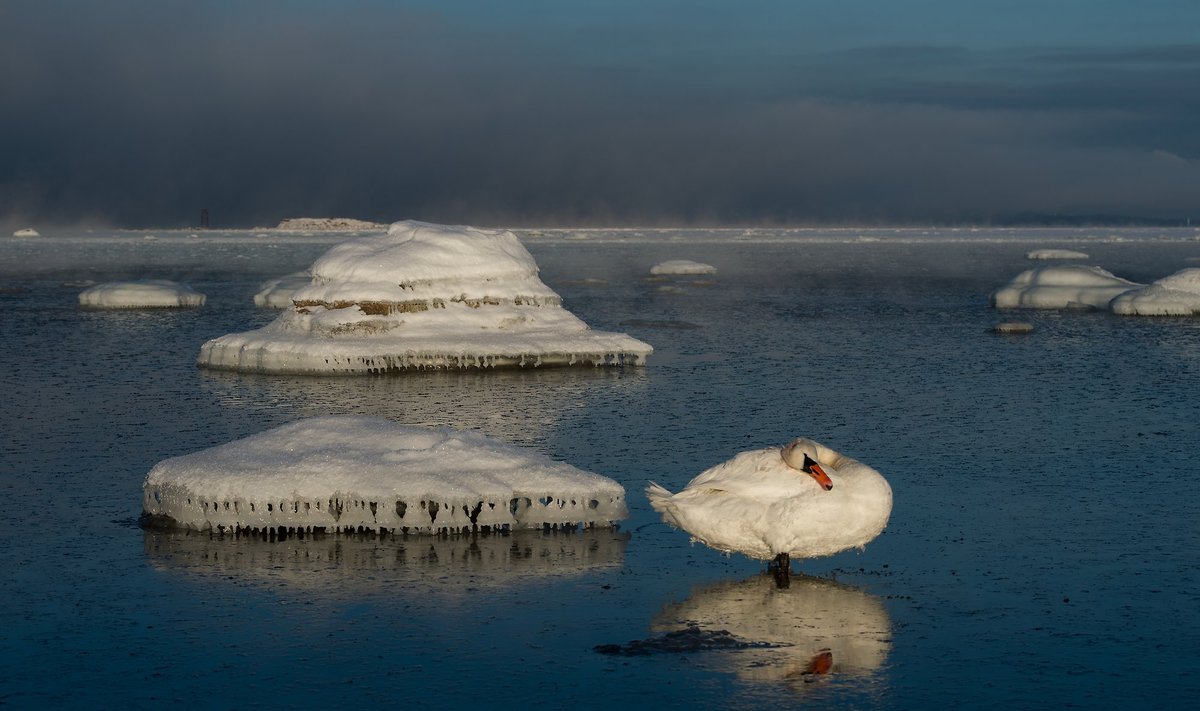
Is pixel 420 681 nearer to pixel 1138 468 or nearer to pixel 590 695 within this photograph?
pixel 590 695

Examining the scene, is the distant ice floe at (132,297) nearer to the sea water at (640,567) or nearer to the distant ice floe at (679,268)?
the sea water at (640,567)

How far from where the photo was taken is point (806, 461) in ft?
46.1

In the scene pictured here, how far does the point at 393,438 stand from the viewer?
58.1ft

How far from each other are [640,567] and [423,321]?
→ 18891 mm

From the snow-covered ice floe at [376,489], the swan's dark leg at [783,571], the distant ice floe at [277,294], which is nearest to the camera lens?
the swan's dark leg at [783,571]

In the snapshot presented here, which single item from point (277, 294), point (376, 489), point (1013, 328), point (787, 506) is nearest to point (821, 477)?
point (787, 506)

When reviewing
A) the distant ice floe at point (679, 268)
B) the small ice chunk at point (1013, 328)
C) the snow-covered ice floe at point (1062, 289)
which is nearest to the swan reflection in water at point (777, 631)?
the small ice chunk at point (1013, 328)

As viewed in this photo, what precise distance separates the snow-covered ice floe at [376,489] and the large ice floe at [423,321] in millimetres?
15016

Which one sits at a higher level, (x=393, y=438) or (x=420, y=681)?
(x=393, y=438)

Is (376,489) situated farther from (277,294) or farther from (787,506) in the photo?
(277,294)

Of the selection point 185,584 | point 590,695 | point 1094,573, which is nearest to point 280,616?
point 185,584

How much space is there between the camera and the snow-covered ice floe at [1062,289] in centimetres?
5497

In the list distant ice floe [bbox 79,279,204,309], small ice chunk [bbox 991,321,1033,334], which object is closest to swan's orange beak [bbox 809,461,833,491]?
small ice chunk [bbox 991,321,1033,334]

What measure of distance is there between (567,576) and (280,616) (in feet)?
10.4
